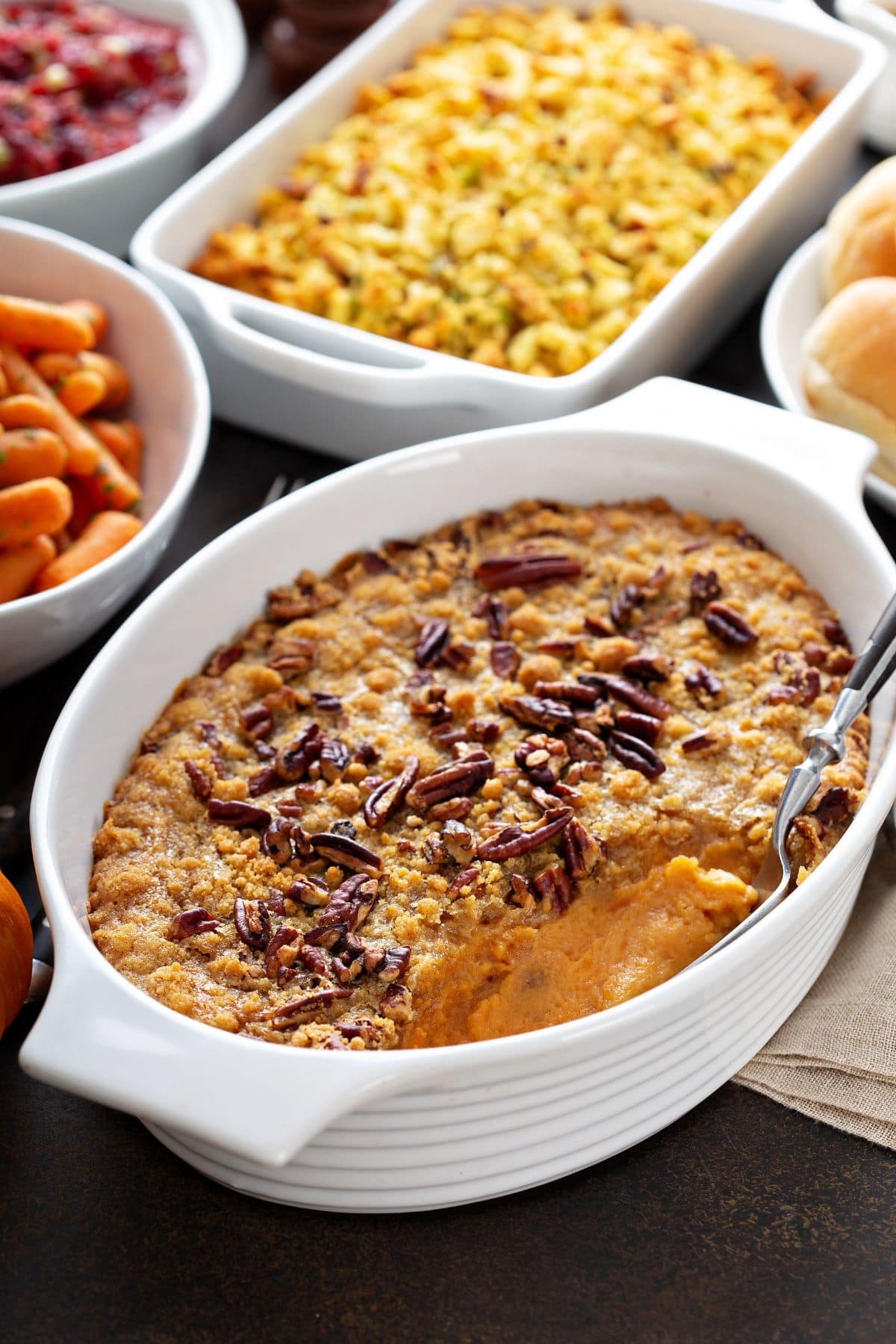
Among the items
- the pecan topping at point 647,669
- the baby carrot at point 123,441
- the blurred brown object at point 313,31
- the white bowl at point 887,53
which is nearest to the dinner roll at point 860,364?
the pecan topping at point 647,669

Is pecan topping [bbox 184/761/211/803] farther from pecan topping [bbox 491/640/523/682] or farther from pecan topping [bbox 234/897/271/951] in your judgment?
pecan topping [bbox 491/640/523/682]

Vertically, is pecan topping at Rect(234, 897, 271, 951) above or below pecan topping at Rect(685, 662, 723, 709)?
below

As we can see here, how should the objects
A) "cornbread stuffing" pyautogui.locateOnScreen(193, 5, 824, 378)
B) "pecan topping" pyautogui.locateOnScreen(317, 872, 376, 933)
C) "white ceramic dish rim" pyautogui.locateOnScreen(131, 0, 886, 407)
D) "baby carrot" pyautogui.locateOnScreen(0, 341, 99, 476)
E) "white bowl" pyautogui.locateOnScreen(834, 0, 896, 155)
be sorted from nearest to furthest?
"pecan topping" pyautogui.locateOnScreen(317, 872, 376, 933), "baby carrot" pyautogui.locateOnScreen(0, 341, 99, 476), "white ceramic dish rim" pyautogui.locateOnScreen(131, 0, 886, 407), "cornbread stuffing" pyautogui.locateOnScreen(193, 5, 824, 378), "white bowl" pyautogui.locateOnScreen(834, 0, 896, 155)

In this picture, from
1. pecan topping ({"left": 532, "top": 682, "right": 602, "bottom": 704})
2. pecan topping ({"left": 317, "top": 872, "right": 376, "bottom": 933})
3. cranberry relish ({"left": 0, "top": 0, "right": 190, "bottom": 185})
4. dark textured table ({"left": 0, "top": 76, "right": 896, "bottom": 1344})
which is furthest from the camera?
cranberry relish ({"left": 0, "top": 0, "right": 190, "bottom": 185})

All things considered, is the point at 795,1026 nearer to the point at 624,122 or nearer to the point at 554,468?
the point at 554,468

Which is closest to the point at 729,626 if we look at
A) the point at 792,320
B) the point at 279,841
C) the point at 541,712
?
the point at 541,712

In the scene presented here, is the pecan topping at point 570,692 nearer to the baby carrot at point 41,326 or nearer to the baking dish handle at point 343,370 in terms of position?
the baking dish handle at point 343,370

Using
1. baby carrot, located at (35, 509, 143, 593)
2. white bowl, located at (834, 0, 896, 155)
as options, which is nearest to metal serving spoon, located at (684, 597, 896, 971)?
baby carrot, located at (35, 509, 143, 593)

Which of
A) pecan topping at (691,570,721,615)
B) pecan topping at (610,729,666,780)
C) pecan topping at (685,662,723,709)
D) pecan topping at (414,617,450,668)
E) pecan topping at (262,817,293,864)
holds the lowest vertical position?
pecan topping at (262,817,293,864)
